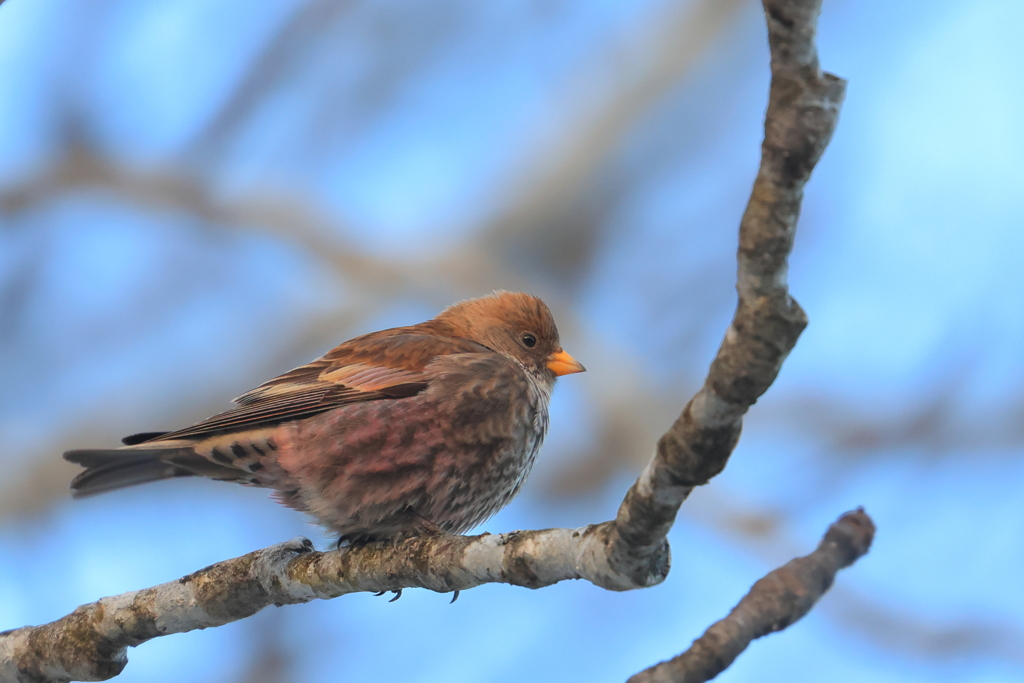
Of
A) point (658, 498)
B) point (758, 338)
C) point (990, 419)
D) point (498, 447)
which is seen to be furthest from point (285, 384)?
point (990, 419)

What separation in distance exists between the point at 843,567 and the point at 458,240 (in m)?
5.93

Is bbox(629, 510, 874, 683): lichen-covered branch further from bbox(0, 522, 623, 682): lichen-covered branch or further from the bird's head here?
the bird's head

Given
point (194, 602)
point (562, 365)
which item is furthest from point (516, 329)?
point (194, 602)

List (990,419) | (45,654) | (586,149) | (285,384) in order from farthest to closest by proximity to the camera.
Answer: (586,149) < (990,419) < (285,384) < (45,654)

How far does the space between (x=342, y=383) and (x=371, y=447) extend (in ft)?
1.31

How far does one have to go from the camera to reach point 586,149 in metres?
7.45

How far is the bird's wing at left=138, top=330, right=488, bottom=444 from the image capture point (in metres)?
3.68

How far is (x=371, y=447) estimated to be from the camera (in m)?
3.66

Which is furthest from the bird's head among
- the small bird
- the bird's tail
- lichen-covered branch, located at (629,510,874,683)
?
lichen-covered branch, located at (629,510,874,683)

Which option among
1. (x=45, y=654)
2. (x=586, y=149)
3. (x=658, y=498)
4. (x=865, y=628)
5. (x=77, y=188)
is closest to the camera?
(x=658, y=498)

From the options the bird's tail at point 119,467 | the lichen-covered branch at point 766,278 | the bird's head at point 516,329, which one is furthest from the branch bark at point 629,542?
the bird's head at point 516,329

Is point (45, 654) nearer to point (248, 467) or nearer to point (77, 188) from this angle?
point (248, 467)

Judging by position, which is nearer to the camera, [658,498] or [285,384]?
[658,498]

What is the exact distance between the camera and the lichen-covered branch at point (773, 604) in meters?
1.74
